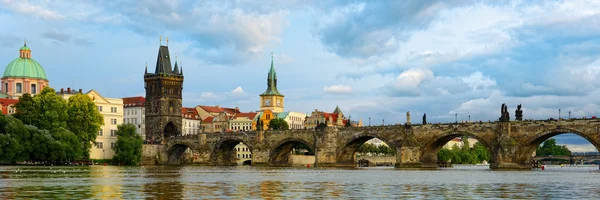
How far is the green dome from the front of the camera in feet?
492

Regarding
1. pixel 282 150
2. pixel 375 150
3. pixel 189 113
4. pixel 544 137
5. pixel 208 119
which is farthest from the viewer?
pixel 208 119

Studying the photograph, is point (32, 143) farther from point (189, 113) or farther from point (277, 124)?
point (189, 113)

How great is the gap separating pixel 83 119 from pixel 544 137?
211ft

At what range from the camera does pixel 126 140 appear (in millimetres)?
126312

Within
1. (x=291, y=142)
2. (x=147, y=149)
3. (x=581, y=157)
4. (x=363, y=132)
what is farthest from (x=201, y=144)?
(x=581, y=157)

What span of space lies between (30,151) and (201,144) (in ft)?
125

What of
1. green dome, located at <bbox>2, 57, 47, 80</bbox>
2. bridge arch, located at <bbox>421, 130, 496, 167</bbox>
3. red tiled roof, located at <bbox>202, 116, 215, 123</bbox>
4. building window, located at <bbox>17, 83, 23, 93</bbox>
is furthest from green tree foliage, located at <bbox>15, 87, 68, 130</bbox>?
red tiled roof, located at <bbox>202, 116, 215, 123</bbox>

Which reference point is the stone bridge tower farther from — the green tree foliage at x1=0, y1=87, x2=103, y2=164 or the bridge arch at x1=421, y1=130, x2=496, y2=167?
the bridge arch at x1=421, y1=130, x2=496, y2=167

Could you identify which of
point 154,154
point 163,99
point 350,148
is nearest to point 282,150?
point 350,148

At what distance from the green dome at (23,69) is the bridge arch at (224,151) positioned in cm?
4170

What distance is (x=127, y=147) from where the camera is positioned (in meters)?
126

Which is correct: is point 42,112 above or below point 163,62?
below

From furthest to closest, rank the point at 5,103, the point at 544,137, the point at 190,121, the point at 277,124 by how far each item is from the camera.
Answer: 1. the point at 190,121
2. the point at 277,124
3. the point at 5,103
4. the point at 544,137

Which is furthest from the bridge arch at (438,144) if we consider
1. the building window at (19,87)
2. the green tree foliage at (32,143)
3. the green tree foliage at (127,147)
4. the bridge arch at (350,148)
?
the building window at (19,87)
